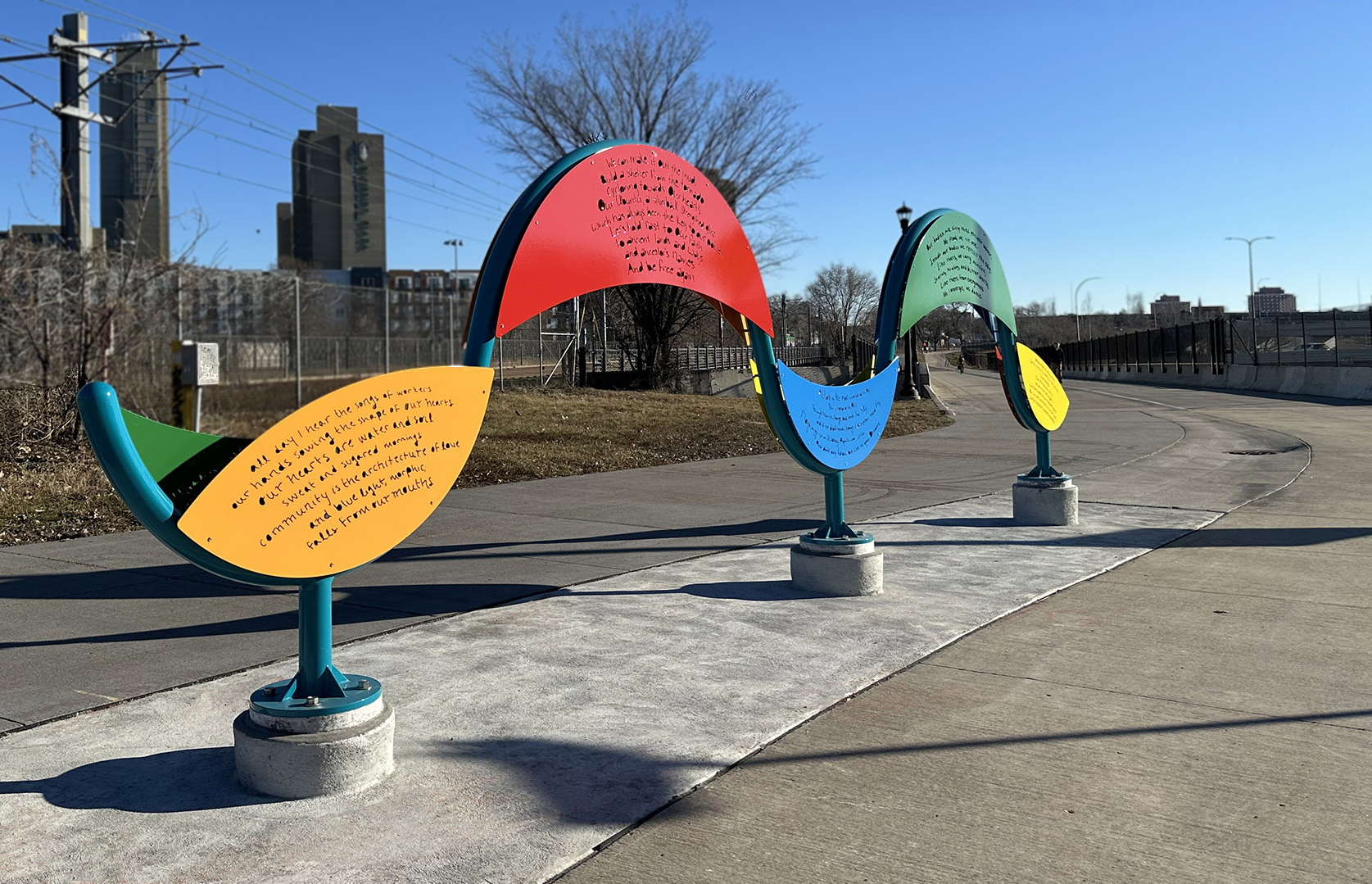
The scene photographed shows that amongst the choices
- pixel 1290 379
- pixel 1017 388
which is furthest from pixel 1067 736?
pixel 1290 379

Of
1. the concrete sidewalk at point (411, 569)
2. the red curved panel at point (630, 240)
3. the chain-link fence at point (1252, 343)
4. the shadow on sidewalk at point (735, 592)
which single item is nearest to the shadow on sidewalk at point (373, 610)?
the concrete sidewalk at point (411, 569)

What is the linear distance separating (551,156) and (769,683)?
29.8m

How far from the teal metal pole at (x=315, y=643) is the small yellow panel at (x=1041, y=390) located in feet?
23.9

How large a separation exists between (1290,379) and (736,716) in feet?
119

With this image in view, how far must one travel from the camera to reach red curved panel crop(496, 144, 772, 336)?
14.5 ft

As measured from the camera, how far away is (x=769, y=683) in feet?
15.8

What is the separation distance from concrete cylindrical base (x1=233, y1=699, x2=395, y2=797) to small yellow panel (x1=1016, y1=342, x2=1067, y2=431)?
738 centimetres

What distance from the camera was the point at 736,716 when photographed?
4359mm

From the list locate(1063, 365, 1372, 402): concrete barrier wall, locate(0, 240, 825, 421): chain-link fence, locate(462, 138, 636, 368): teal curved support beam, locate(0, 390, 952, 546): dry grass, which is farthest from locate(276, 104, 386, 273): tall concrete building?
locate(462, 138, 636, 368): teal curved support beam

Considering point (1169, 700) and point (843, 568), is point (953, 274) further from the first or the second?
point (1169, 700)

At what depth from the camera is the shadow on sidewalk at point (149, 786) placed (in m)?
3.50

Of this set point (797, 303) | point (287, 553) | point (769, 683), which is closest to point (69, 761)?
point (287, 553)

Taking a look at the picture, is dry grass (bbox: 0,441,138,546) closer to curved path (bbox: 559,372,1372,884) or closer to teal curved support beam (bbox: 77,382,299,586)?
teal curved support beam (bbox: 77,382,299,586)

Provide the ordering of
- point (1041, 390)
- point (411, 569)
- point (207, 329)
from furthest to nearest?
point (207, 329)
point (1041, 390)
point (411, 569)
